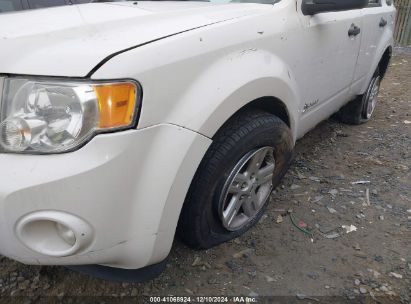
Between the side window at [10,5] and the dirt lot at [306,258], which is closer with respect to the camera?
the dirt lot at [306,258]

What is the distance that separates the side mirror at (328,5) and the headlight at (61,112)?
1328 mm

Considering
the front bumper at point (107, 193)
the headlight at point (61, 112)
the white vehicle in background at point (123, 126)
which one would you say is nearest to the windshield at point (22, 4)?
the white vehicle in background at point (123, 126)

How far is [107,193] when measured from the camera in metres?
1.32

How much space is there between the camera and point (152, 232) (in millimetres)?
1462

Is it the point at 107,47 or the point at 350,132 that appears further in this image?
the point at 350,132

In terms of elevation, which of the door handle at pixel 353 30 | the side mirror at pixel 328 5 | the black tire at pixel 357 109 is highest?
the side mirror at pixel 328 5

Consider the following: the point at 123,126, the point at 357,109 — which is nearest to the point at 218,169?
the point at 123,126

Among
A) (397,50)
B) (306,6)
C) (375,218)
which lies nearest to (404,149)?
(375,218)

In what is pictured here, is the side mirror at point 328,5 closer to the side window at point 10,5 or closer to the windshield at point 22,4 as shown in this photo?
the windshield at point 22,4

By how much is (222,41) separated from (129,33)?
0.41 metres

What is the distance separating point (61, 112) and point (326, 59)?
1.82 m

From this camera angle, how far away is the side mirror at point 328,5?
6.88 ft

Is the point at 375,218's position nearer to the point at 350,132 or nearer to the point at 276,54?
the point at 276,54

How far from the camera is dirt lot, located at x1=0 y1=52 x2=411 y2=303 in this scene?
6.31ft
